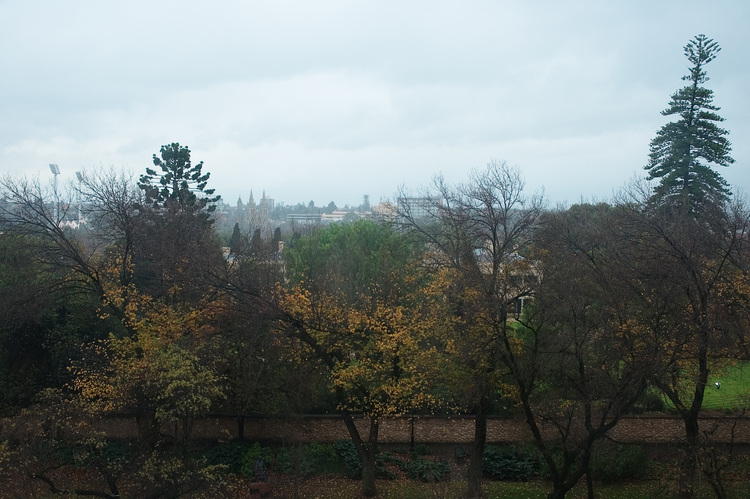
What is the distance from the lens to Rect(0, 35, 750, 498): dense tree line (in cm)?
1306

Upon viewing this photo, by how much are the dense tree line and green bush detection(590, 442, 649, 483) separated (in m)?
0.65

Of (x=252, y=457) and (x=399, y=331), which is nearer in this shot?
(x=399, y=331)

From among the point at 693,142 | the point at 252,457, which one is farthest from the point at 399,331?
the point at 693,142

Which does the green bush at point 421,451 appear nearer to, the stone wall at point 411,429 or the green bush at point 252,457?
the stone wall at point 411,429

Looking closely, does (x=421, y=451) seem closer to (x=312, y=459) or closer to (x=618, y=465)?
(x=312, y=459)

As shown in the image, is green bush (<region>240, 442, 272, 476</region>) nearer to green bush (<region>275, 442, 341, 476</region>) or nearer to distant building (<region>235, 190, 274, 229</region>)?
green bush (<region>275, 442, 341, 476</region>)

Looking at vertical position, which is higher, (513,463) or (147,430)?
(147,430)

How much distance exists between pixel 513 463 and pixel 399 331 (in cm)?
595

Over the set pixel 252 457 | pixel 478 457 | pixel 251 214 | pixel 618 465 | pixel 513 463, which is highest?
pixel 251 214

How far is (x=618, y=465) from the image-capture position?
16.6m

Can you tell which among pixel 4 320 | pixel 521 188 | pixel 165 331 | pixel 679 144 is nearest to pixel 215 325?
pixel 165 331

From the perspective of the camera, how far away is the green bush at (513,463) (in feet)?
57.1

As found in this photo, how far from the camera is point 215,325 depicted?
16297mm

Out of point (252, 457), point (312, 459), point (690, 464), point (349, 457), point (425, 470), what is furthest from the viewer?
point (252, 457)
